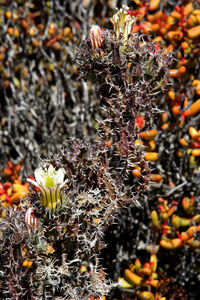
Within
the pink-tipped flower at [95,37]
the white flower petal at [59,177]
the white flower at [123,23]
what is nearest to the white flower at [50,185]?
the white flower petal at [59,177]

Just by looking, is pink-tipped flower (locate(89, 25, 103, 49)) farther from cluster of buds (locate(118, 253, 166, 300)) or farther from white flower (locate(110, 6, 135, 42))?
cluster of buds (locate(118, 253, 166, 300))

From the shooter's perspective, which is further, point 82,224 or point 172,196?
point 172,196

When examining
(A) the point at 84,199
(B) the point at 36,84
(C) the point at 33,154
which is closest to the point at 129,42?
(A) the point at 84,199

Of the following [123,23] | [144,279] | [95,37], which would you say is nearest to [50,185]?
[95,37]

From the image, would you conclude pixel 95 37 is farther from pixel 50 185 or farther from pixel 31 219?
pixel 31 219

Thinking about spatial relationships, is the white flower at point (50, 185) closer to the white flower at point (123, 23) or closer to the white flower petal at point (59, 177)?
the white flower petal at point (59, 177)

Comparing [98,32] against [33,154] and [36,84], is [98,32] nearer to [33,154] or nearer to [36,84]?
[33,154]

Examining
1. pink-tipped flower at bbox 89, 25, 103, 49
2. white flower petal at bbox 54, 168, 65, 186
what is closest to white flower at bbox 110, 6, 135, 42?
pink-tipped flower at bbox 89, 25, 103, 49
